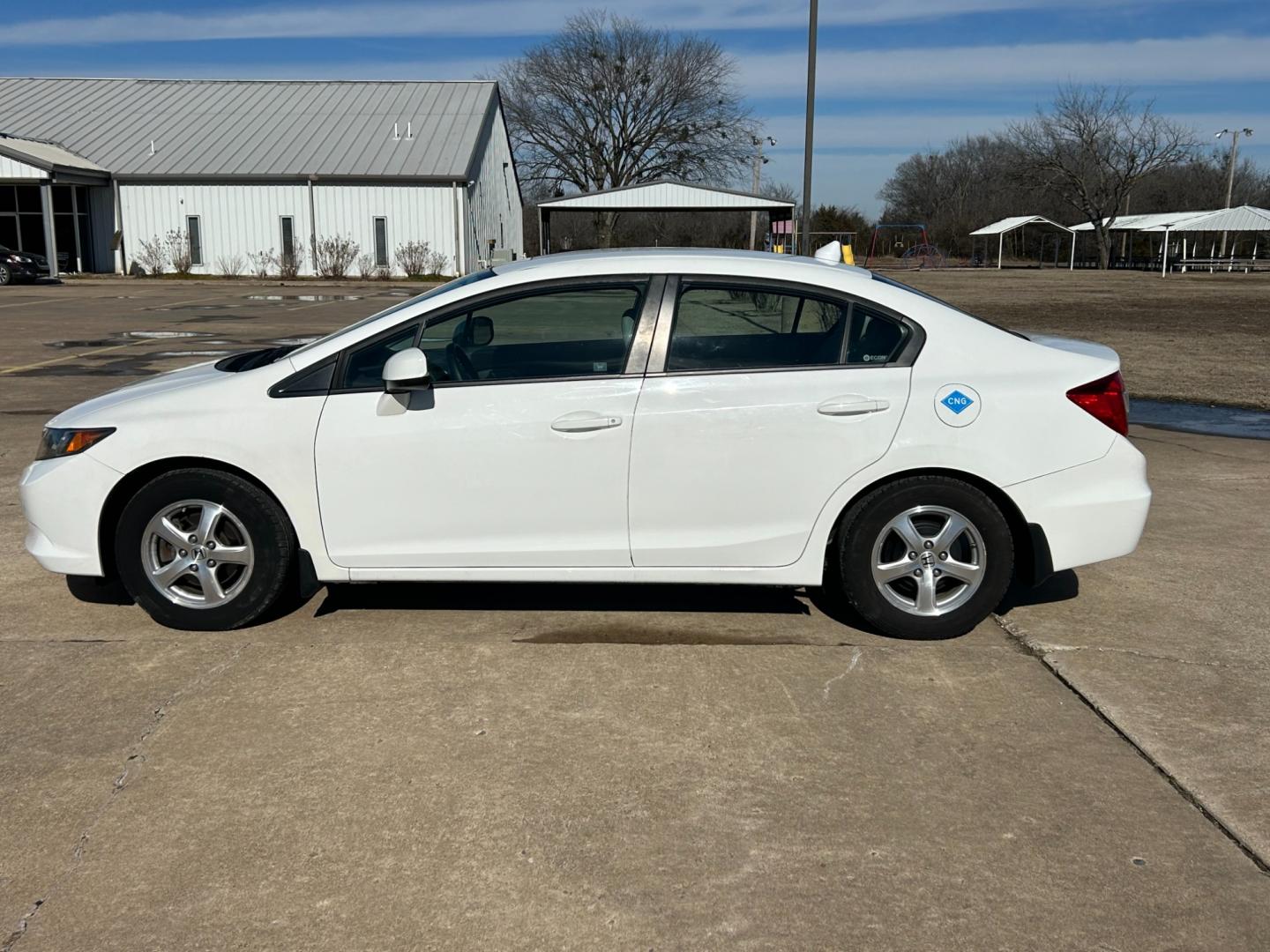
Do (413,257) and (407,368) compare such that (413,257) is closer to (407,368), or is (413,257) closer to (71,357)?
(71,357)

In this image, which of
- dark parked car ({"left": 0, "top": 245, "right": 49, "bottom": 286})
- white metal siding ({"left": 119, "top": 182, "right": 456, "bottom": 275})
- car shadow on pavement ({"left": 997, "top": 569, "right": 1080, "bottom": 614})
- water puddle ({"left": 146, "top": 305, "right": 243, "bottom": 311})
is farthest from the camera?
white metal siding ({"left": 119, "top": 182, "right": 456, "bottom": 275})

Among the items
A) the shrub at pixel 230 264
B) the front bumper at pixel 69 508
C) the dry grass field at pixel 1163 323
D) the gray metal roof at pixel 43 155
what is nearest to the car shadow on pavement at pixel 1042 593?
the front bumper at pixel 69 508

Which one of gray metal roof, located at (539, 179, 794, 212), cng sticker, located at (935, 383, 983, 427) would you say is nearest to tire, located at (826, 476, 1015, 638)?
cng sticker, located at (935, 383, 983, 427)

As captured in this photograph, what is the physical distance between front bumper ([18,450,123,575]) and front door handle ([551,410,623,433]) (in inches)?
73.1

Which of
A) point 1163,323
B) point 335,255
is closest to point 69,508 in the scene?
point 1163,323

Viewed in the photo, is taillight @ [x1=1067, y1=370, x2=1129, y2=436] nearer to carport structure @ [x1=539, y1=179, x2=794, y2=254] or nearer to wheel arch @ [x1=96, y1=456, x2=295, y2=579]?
wheel arch @ [x1=96, y1=456, x2=295, y2=579]

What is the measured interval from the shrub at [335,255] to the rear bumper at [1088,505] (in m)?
43.2

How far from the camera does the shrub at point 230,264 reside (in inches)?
1817

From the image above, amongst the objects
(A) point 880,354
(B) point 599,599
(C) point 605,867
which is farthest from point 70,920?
(A) point 880,354

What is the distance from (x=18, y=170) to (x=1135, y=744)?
151ft

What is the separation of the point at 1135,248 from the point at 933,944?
82.3 meters

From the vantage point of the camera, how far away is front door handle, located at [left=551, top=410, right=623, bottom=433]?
491cm

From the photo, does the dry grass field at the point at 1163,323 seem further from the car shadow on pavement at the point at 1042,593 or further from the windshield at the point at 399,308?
the windshield at the point at 399,308

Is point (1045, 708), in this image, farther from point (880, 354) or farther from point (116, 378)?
point (116, 378)
